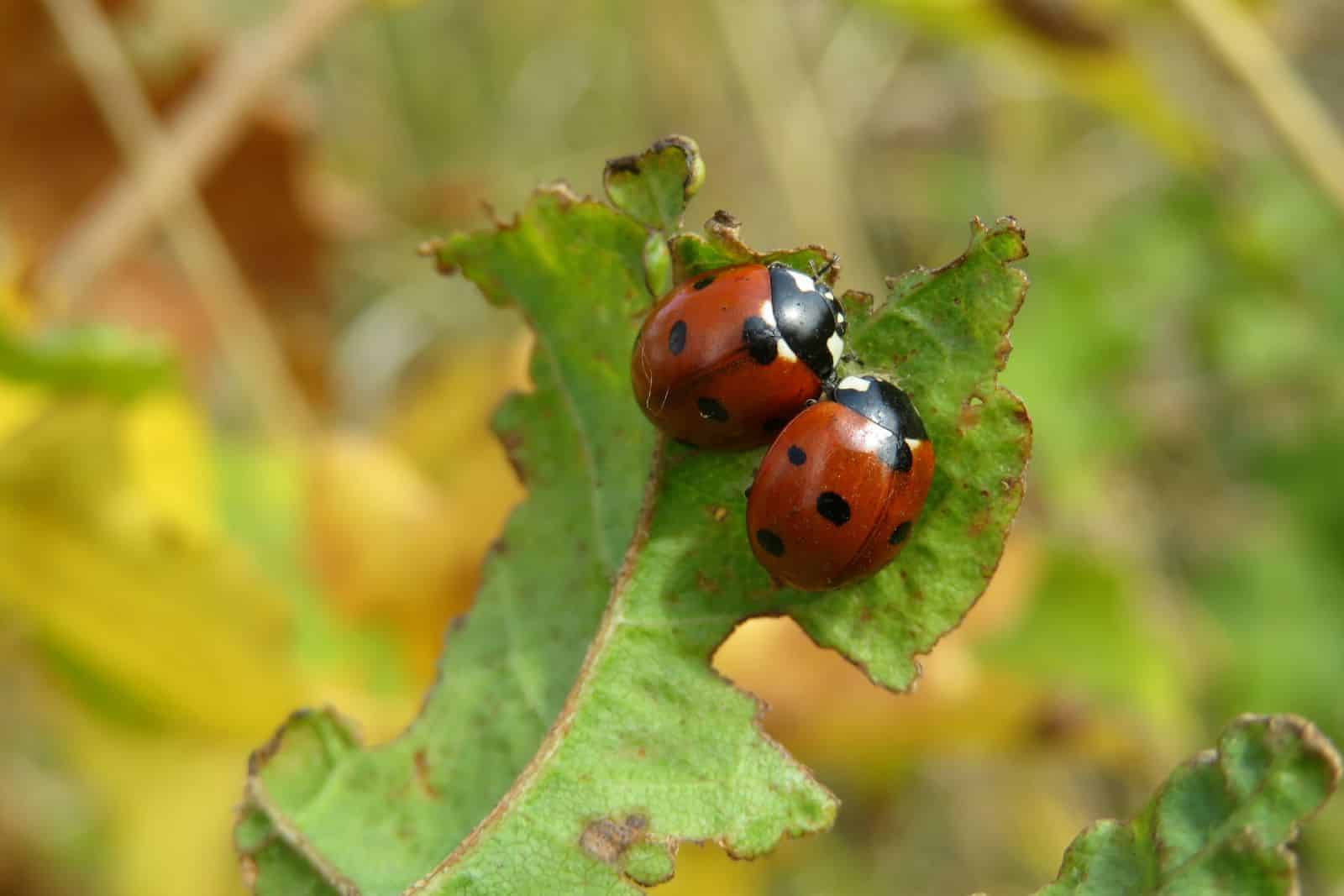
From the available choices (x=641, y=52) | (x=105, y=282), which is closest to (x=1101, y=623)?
(x=105, y=282)

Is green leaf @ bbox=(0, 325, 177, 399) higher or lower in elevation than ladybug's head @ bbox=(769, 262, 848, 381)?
higher

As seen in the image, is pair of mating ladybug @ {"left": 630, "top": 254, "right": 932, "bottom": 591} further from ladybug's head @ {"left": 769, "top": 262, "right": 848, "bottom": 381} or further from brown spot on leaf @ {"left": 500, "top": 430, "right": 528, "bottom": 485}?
brown spot on leaf @ {"left": 500, "top": 430, "right": 528, "bottom": 485}

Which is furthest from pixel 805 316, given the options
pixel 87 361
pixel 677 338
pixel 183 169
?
pixel 183 169

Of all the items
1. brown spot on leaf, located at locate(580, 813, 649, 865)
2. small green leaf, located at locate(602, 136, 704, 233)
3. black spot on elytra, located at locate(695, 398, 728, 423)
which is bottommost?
brown spot on leaf, located at locate(580, 813, 649, 865)

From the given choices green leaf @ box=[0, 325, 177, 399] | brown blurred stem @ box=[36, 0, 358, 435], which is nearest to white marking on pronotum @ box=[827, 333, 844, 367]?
green leaf @ box=[0, 325, 177, 399]

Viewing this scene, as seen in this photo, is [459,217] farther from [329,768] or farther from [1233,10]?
[329,768]

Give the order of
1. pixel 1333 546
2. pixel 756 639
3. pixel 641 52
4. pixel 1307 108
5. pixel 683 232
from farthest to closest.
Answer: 1. pixel 641 52
2. pixel 1333 546
3. pixel 1307 108
4. pixel 756 639
5. pixel 683 232

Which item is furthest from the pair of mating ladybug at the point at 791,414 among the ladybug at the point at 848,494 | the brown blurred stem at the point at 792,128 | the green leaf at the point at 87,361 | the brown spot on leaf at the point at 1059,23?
the brown blurred stem at the point at 792,128
